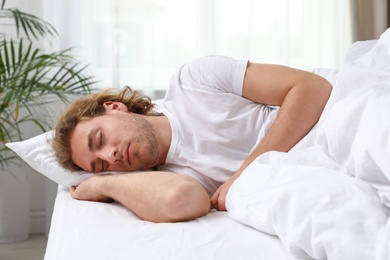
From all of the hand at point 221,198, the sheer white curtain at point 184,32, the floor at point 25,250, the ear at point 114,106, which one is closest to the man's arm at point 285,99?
the hand at point 221,198

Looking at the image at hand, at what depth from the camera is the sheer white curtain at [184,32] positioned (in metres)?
3.17

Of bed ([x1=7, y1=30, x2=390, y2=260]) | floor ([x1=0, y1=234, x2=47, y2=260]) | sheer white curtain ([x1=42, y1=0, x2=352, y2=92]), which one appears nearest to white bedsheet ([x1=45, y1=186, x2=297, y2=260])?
bed ([x1=7, y1=30, x2=390, y2=260])

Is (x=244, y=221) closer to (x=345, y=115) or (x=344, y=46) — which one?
(x=345, y=115)

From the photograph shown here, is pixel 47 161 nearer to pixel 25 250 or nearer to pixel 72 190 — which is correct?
pixel 72 190

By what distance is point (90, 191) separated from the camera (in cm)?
182

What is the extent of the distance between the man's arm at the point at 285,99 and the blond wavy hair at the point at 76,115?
0.35m

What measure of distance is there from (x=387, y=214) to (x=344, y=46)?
236 centimetres

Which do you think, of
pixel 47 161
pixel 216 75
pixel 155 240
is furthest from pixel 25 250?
pixel 155 240

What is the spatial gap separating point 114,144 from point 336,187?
83 centimetres

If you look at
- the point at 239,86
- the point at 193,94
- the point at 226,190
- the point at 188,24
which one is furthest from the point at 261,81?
the point at 188,24

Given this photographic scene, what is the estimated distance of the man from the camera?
6.03ft

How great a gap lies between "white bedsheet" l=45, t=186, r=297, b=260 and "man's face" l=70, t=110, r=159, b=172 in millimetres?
263

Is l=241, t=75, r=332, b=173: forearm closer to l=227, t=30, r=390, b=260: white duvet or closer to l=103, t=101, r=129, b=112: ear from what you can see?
l=227, t=30, r=390, b=260: white duvet

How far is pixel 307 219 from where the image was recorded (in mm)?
1115
